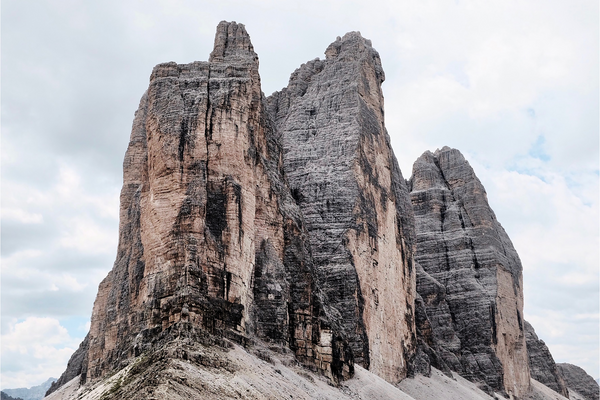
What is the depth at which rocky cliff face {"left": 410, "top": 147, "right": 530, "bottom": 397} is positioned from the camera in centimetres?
8225

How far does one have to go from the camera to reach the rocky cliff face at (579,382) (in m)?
112

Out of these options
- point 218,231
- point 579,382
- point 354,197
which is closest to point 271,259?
point 218,231

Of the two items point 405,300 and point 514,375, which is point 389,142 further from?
point 514,375

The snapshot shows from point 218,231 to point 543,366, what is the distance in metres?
74.8

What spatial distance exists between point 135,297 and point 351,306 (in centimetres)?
1930

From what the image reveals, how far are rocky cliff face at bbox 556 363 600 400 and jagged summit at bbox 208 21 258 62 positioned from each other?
83.5 m

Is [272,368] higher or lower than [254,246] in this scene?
lower

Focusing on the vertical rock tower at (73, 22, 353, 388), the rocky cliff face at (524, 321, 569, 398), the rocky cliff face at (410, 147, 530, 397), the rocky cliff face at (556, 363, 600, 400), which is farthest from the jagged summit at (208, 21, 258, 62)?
the rocky cliff face at (556, 363, 600, 400)

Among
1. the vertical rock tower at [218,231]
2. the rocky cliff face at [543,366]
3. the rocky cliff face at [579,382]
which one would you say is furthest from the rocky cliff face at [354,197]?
the rocky cliff face at [579,382]

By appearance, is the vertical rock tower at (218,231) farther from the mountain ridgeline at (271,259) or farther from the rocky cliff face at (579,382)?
the rocky cliff face at (579,382)

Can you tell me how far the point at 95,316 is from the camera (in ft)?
187

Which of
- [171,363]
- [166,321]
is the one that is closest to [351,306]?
[166,321]

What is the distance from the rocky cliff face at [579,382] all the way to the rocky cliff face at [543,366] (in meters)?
12.2

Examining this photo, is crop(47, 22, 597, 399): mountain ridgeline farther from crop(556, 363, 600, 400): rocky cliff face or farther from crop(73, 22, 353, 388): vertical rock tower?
crop(556, 363, 600, 400): rocky cliff face
